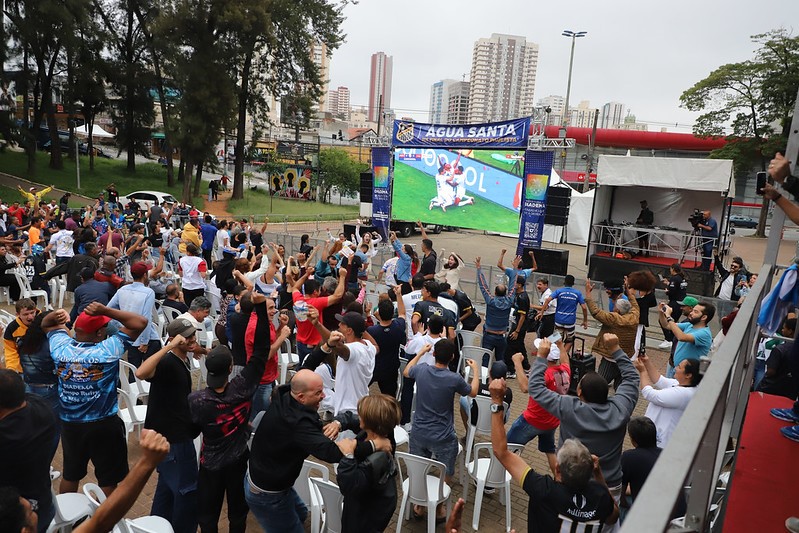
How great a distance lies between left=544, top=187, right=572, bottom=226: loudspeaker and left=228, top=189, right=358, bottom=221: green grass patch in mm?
16166

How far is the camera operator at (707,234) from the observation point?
15820mm

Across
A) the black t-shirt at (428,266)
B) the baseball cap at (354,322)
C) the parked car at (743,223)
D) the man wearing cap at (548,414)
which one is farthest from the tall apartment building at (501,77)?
the baseball cap at (354,322)

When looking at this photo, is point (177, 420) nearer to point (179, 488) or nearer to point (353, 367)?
point (179, 488)

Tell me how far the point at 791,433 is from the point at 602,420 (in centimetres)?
113

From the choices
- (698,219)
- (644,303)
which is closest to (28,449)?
(644,303)

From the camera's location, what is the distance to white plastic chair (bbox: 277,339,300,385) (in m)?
6.98

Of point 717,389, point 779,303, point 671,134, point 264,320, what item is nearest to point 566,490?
point 717,389

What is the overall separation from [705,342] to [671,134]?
48.9 m

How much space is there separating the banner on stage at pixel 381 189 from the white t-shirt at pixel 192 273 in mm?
11650

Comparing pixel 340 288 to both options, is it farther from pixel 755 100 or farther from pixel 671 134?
pixel 671 134

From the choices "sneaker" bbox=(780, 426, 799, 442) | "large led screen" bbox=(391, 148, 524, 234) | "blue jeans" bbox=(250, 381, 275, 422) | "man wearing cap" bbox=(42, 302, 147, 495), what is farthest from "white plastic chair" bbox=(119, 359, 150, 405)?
"large led screen" bbox=(391, 148, 524, 234)

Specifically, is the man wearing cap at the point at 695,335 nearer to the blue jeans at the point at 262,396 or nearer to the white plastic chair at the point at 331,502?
the white plastic chair at the point at 331,502

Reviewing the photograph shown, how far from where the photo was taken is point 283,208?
34188 mm

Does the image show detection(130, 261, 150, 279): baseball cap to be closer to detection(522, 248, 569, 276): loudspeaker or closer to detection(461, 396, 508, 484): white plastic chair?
detection(461, 396, 508, 484): white plastic chair
